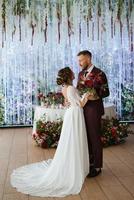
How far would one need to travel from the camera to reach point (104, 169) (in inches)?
194

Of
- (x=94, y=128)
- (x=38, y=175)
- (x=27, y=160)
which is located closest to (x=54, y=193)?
(x=38, y=175)

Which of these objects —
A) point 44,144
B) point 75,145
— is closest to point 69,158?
point 75,145

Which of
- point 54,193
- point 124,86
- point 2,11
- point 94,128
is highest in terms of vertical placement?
point 2,11

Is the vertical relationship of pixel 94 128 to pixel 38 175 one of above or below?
above

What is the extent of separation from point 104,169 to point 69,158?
2.77 ft

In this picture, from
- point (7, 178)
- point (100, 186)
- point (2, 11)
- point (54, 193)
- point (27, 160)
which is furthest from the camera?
point (2, 11)

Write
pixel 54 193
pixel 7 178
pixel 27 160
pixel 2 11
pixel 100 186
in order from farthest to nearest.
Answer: pixel 2 11 → pixel 27 160 → pixel 7 178 → pixel 100 186 → pixel 54 193

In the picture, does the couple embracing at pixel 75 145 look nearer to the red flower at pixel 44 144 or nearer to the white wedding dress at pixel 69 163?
the white wedding dress at pixel 69 163

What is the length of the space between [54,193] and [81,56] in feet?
5.54

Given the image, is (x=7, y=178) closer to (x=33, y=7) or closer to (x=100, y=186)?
(x=100, y=186)

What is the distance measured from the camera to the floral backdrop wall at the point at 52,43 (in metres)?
8.28

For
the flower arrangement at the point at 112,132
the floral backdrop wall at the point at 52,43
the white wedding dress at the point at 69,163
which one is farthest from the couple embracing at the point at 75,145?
the floral backdrop wall at the point at 52,43

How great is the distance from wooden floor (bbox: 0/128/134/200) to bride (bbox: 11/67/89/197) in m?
0.15

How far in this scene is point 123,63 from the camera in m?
8.61
